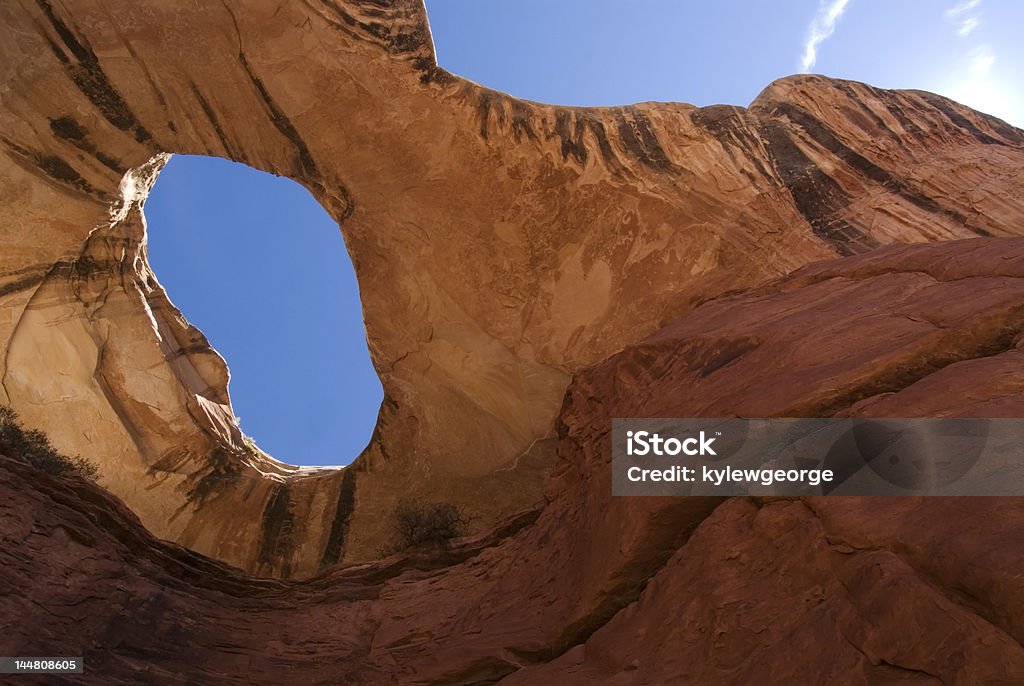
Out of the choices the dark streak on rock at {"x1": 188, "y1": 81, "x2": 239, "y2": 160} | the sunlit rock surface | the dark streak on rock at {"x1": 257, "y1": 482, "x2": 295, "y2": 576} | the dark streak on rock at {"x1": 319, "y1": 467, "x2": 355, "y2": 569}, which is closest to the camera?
the sunlit rock surface

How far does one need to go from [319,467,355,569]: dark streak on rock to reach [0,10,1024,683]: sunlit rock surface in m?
0.05

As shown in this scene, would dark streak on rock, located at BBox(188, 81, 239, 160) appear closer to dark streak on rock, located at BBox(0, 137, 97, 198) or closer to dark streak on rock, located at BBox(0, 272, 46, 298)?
dark streak on rock, located at BBox(0, 137, 97, 198)

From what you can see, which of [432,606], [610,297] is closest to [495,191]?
[610,297]

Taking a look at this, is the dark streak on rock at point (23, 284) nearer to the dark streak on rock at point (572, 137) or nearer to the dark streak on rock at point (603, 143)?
the dark streak on rock at point (572, 137)

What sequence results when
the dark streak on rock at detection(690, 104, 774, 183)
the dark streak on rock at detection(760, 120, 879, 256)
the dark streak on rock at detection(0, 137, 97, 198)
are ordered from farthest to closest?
the dark streak on rock at detection(0, 137, 97, 198), the dark streak on rock at detection(690, 104, 774, 183), the dark streak on rock at detection(760, 120, 879, 256)

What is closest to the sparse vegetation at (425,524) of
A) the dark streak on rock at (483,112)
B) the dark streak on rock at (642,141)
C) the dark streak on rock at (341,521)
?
the dark streak on rock at (341,521)

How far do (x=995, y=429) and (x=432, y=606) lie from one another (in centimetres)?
696

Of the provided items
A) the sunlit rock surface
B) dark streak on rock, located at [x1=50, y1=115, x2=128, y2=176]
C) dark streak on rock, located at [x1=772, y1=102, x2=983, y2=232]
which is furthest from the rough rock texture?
dark streak on rock, located at [x1=50, y1=115, x2=128, y2=176]

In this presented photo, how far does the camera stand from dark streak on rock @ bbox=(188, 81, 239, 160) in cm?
1428

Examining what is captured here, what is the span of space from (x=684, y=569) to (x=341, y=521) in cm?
1175

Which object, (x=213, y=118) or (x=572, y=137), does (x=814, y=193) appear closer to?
(x=572, y=137)

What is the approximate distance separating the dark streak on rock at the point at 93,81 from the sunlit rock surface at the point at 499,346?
0.23 feet

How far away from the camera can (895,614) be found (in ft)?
15.9

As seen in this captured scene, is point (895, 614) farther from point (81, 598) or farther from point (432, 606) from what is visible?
→ point (81, 598)
